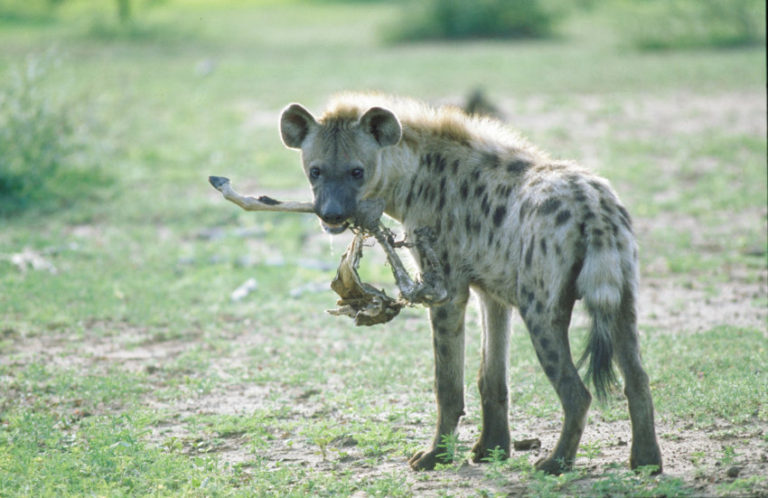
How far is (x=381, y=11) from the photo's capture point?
96.3ft

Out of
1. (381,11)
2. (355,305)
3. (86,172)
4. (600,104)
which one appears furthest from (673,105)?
(381,11)

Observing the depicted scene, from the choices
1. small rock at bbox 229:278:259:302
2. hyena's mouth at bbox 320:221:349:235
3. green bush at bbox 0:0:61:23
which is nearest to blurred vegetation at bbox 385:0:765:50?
green bush at bbox 0:0:61:23

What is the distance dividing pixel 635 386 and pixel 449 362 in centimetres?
92

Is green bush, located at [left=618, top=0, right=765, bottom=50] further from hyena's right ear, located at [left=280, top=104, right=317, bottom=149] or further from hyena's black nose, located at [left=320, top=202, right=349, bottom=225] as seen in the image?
hyena's black nose, located at [left=320, top=202, right=349, bottom=225]

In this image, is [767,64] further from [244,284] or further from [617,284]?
[617,284]

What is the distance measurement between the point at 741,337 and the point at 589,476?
2335mm

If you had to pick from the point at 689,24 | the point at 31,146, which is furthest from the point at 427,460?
the point at 689,24

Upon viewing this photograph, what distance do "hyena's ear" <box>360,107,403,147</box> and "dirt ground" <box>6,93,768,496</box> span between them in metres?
1.37

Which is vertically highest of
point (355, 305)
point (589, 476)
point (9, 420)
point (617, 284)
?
point (617, 284)

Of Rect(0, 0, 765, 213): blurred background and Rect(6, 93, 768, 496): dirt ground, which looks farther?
Rect(0, 0, 765, 213): blurred background

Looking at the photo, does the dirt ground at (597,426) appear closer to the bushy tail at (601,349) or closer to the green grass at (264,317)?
the green grass at (264,317)

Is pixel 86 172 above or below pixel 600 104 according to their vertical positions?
below

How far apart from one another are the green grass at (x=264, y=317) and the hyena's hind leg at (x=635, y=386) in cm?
16

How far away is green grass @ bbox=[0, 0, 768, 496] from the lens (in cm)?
441
